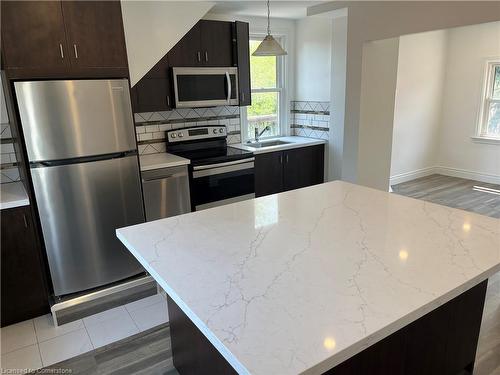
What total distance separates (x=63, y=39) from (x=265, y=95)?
9.39 feet

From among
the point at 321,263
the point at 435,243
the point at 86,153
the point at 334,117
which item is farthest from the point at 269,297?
the point at 334,117

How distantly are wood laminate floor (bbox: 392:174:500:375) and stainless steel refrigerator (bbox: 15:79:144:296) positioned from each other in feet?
8.39

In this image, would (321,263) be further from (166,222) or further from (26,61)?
(26,61)

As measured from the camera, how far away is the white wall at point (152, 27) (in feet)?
9.96

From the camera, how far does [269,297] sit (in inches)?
46.1

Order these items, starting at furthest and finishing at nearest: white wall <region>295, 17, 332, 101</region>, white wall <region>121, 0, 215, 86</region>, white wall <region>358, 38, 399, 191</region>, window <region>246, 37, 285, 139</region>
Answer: window <region>246, 37, 285, 139</region>
white wall <region>295, 17, 332, 101</region>
white wall <region>358, 38, 399, 191</region>
white wall <region>121, 0, 215, 86</region>

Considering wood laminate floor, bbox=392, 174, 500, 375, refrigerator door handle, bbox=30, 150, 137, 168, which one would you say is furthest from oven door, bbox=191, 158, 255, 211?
wood laminate floor, bbox=392, 174, 500, 375

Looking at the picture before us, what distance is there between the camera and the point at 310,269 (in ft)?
4.41

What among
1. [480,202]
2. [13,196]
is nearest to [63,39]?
[13,196]

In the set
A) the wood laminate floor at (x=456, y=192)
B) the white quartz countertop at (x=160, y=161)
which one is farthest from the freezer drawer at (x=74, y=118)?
the wood laminate floor at (x=456, y=192)

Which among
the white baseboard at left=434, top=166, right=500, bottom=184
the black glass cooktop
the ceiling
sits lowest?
the white baseboard at left=434, top=166, right=500, bottom=184

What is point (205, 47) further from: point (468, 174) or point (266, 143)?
point (468, 174)

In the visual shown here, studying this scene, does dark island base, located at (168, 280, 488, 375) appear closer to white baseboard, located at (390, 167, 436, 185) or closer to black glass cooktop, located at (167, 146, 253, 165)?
black glass cooktop, located at (167, 146, 253, 165)

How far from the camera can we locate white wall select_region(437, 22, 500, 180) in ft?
18.2
